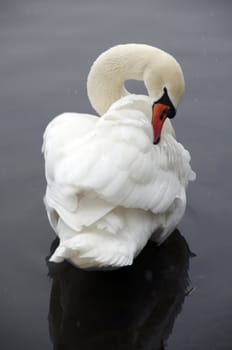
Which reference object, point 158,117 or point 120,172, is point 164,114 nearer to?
point 158,117

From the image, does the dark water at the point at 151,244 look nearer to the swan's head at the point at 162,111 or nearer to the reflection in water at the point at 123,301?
the reflection in water at the point at 123,301

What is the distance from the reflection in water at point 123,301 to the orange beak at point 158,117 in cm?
90

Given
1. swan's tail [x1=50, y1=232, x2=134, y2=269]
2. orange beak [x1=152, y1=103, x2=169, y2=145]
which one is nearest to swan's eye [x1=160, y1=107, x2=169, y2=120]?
orange beak [x1=152, y1=103, x2=169, y2=145]

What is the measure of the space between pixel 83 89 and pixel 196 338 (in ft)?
10.0

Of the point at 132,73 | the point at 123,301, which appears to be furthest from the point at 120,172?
the point at 132,73

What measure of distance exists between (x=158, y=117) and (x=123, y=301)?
1149 millimetres

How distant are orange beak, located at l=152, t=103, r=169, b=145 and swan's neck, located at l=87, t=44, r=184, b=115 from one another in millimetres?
79

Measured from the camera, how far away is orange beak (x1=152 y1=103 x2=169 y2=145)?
4820 mm

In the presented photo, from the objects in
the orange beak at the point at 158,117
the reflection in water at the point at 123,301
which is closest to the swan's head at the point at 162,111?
the orange beak at the point at 158,117

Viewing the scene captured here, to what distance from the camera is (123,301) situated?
494 centimetres

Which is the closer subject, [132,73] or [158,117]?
[158,117]

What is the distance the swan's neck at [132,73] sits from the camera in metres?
4.88

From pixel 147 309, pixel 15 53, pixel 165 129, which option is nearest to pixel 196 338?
pixel 147 309

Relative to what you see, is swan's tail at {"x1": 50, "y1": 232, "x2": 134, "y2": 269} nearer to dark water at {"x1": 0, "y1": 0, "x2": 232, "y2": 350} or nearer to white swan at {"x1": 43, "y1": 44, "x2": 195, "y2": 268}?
white swan at {"x1": 43, "y1": 44, "x2": 195, "y2": 268}
